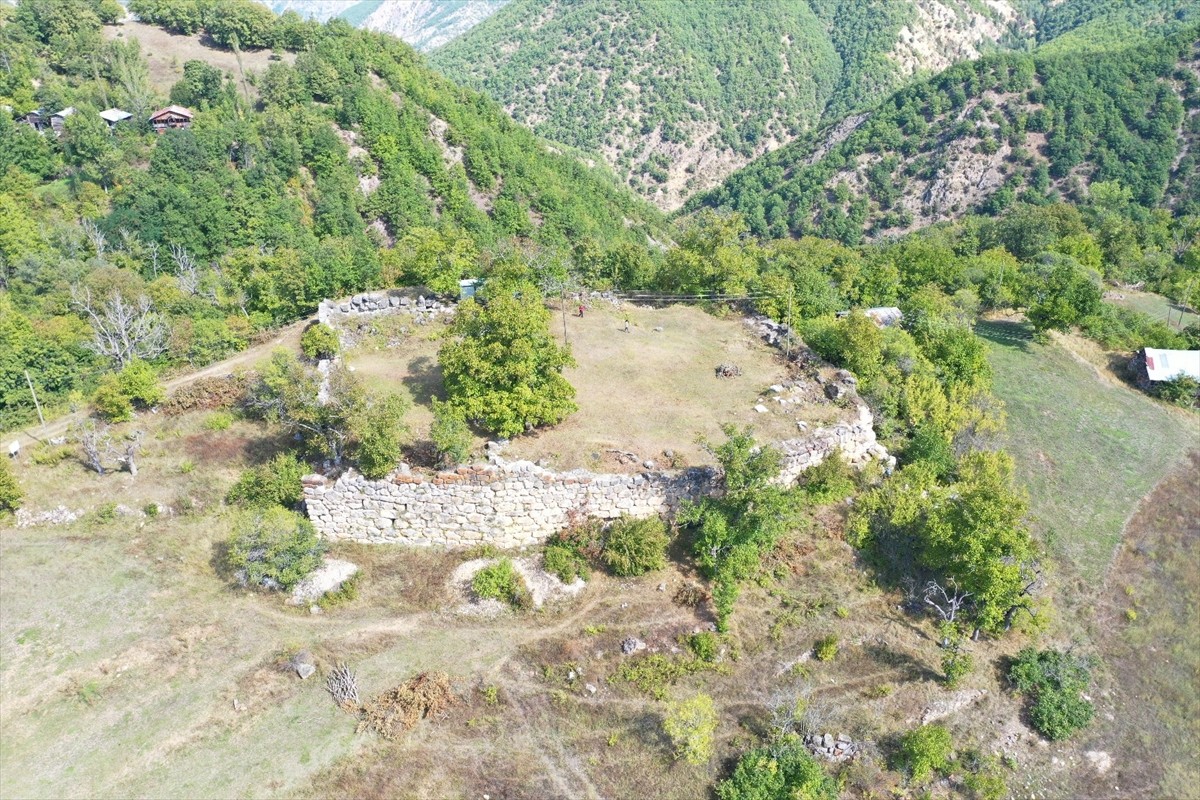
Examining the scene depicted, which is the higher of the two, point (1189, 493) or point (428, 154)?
point (428, 154)

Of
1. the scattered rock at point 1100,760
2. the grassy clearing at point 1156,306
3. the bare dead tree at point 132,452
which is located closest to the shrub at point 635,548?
the scattered rock at point 1100,760

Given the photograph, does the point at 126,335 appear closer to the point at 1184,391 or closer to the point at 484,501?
the point at 484,501

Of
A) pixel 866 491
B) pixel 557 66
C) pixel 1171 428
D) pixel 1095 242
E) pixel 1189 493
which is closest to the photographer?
pixel 866 491

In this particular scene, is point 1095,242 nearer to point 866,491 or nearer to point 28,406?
point 866,491

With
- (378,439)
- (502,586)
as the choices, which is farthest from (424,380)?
(502,586)

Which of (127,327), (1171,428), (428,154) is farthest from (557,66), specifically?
(1171,428)

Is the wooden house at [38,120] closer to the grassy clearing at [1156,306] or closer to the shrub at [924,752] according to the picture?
the shrub at [924,752]
